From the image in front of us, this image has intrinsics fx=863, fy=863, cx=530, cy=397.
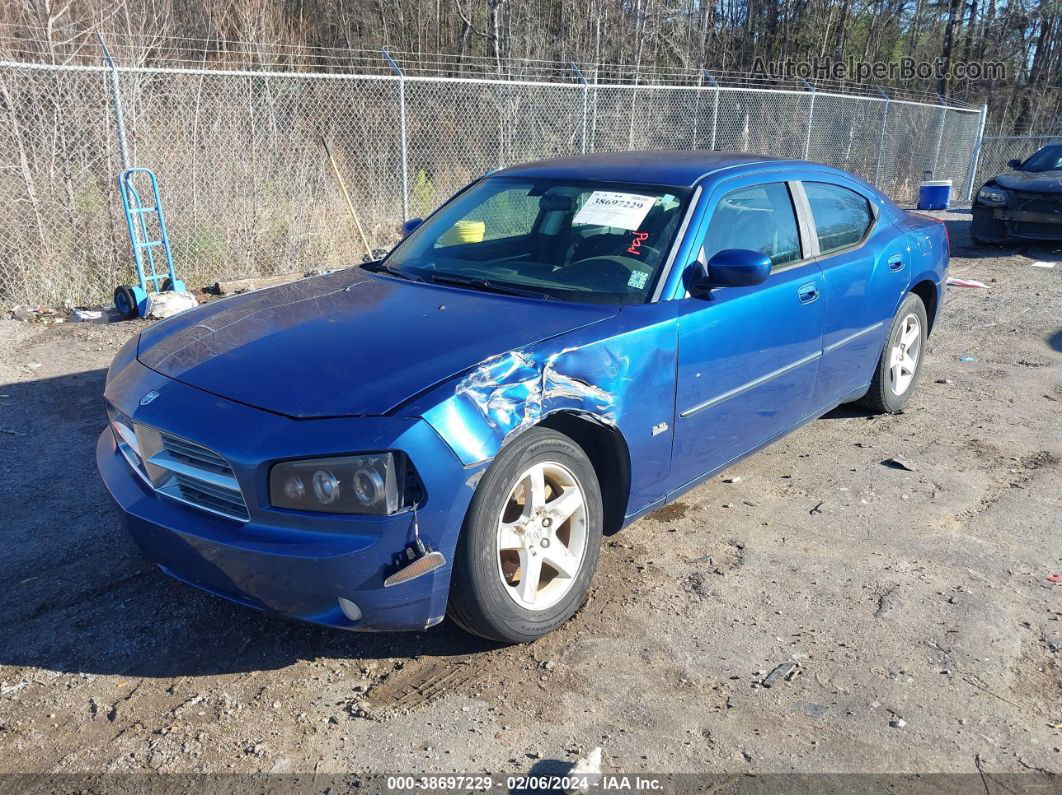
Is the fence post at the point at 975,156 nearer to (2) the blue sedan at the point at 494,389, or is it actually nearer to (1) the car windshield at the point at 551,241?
(2) the blue sedan at the point at 494,389

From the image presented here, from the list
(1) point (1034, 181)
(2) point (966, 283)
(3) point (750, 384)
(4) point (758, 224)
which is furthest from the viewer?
(1) point (1034, 181)

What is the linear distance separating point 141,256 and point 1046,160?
12.0 meters

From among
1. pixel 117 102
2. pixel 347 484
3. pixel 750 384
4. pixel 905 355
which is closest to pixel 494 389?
pixel 347 484

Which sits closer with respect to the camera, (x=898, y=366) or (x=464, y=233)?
(x=464, y=233)

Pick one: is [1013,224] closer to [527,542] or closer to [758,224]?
[758,224]

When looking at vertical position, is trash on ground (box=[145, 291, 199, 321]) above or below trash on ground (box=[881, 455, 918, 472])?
above

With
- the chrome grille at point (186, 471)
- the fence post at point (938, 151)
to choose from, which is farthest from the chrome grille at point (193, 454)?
the fence post at point (938, 151)

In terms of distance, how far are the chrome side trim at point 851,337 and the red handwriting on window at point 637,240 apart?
130 cm

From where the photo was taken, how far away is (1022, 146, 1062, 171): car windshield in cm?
1216

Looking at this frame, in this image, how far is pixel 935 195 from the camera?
16.4m

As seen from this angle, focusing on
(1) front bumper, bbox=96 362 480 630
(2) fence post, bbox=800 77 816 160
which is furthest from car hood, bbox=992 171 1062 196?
(1) front bumper, bbox=96 362 480 630

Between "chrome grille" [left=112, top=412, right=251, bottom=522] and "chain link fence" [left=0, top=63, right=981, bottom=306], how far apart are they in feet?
18.5

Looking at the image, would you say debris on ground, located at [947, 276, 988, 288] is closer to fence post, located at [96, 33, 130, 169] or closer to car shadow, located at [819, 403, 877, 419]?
car shadow, located at [819, 403, 877, 419]

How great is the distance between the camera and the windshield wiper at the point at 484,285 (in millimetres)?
3616
